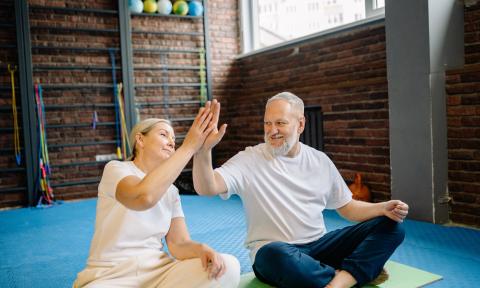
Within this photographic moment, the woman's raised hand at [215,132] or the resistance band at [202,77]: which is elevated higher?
the resistance band at [202,77]

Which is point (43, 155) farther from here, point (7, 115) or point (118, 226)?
point (118, 226)

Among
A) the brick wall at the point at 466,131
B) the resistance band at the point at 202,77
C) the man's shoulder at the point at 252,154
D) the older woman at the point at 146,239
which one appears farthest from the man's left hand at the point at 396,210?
the resistance band at the point at 202,77

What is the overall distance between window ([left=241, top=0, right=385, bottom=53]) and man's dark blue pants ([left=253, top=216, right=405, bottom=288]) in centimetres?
309

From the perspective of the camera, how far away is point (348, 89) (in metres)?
4.88

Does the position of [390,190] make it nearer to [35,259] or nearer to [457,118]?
[457,118]

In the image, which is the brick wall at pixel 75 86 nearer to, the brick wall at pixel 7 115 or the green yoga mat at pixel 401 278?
the brick wall at pixel 7 115

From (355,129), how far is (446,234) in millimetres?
1581

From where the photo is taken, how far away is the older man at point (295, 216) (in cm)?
220

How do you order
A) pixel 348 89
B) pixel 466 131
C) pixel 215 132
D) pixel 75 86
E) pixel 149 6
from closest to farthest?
pixel 215 132, pixel 466 131, pixel 348 89, pixel 75 86, pixel 149 6

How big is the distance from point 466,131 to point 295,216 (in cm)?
216

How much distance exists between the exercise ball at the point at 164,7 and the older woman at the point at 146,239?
15.5 feet

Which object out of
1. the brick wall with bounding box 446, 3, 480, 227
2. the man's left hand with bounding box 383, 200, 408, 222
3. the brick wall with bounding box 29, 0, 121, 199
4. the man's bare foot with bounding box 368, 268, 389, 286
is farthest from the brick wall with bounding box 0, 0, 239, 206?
the man's left hand with bounding box 383, 200, 408, 222

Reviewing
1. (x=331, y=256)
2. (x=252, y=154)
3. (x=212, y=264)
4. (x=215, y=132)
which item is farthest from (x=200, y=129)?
(x=331, y=256)

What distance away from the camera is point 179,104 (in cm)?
670
